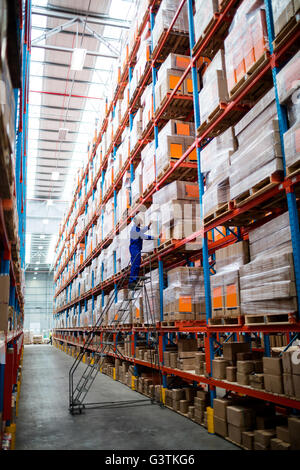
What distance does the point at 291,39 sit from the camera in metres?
4.35

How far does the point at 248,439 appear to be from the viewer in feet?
14.2

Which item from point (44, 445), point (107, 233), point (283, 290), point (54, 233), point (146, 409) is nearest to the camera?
point (283, 290)

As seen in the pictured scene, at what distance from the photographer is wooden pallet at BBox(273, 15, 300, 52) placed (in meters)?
4.24

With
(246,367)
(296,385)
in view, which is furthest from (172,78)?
(296,385)

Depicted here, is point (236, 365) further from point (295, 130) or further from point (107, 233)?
point (107, 233)

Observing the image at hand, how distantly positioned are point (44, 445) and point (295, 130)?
4729 millimetres

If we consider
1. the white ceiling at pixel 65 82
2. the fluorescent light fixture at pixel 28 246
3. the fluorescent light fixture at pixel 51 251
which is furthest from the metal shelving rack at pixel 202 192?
the fluorescent light fixture at pixel 51 251

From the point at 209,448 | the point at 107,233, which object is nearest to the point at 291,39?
the point at 209,448

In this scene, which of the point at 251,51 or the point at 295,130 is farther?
the point at 251,51

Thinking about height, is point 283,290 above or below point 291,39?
below

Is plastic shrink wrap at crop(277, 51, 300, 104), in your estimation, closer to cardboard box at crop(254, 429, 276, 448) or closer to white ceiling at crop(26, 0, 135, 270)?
cardboard box at crop(254, 429, 276, 448)

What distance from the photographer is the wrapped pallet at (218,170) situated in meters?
5.51

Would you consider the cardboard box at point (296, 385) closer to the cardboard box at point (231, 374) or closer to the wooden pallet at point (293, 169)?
the cardboard box at point (231, 374)

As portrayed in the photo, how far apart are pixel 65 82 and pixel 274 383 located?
1799 centimetres
